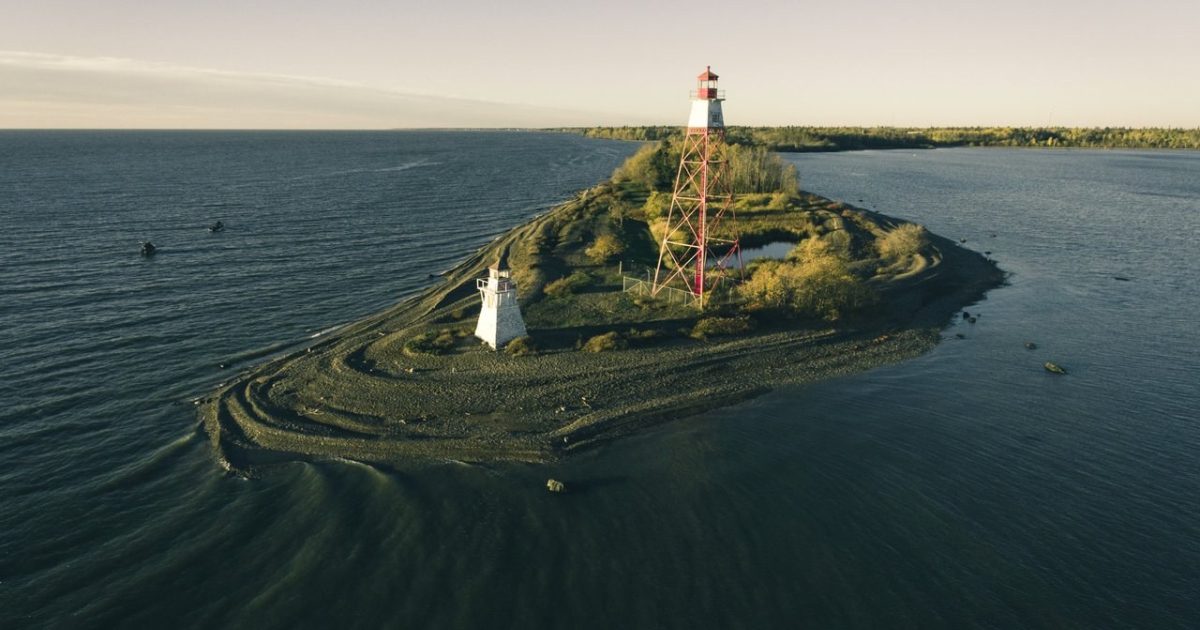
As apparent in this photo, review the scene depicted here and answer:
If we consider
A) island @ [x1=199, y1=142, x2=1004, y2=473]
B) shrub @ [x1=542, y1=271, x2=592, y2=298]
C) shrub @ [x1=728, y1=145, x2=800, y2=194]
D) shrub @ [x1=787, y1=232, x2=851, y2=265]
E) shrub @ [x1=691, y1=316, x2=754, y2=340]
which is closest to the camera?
island @ [x1=199, y1=142, x2=1004, y2=473]

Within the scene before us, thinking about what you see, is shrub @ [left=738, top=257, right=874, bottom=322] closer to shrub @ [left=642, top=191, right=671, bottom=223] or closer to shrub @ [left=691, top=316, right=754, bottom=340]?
shrub @ [left=691, top=316, right=754, bottom=340]

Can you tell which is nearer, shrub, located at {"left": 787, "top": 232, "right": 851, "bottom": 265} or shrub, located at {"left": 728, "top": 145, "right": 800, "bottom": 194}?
shrub, located at {"left": 787, "top": 232, "right": 851, "bottom": 265}

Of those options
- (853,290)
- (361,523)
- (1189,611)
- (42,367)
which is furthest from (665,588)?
(42,367)

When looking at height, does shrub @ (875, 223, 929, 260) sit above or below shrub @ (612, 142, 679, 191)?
below

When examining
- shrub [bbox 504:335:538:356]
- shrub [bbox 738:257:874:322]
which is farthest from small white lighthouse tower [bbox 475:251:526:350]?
shrub [bbox 738:257:874:322]

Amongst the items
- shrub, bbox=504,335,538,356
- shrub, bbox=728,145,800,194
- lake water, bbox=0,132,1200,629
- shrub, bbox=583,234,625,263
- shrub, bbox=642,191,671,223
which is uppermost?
shrub, bbox=728,145,800,194

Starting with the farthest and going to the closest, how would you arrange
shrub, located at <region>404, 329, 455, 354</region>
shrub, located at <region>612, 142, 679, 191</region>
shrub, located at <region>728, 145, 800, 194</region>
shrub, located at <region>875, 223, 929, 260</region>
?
shrub, located at <region>612, 142, 679, 191</region>, shrub, located at <region>728, 145, 800, 194</region>, shrub, located at <region>875, 223, 929, 260</region>, shrub, located at <region>404, 329, 455, 354</region>

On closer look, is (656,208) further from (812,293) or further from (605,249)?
(812,293)
